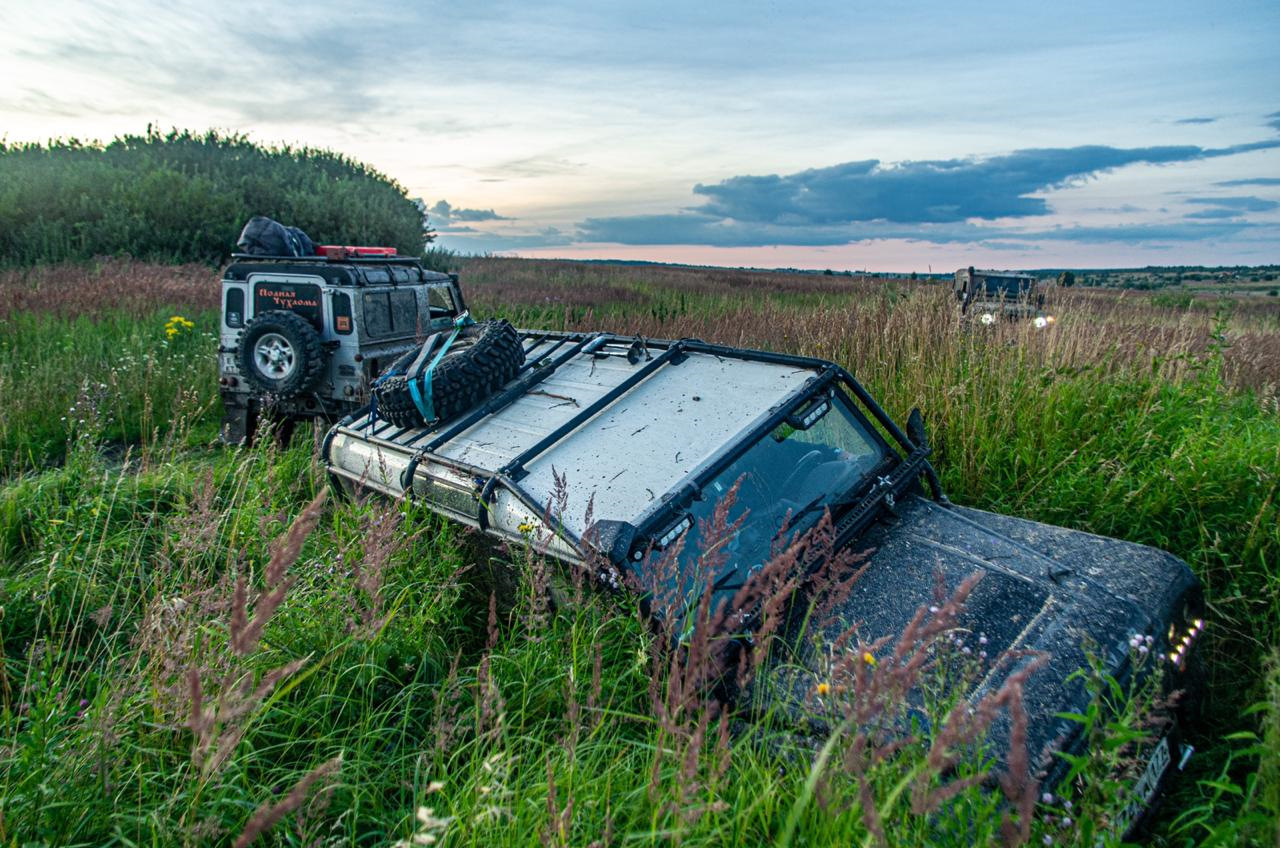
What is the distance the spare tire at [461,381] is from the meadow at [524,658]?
25.9 inches

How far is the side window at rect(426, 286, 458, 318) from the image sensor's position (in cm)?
797

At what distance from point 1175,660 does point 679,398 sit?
2452 mm

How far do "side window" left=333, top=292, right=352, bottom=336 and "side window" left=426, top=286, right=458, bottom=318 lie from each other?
3.86 feet

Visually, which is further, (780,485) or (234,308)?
(234,308)

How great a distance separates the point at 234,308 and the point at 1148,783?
7.62 meters

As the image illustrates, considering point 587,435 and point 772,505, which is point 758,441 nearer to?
point 772,505

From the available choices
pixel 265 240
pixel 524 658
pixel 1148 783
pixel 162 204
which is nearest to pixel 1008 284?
pixel 265 240

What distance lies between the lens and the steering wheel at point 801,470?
139 inches

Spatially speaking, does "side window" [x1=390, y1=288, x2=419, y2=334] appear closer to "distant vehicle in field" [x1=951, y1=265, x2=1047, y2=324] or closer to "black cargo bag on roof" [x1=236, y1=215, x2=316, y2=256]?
"black cargo bag on roof" [x1=236, y1=215, x2=316, y2=256]

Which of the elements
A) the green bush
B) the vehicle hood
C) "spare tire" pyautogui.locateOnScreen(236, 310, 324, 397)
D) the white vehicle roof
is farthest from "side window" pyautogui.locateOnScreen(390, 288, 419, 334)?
the green bush

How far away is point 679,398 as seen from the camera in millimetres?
4125

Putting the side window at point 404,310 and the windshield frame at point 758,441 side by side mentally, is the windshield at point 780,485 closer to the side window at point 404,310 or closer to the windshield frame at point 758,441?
the windshield frame at point 758,441

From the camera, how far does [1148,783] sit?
252 centimetres

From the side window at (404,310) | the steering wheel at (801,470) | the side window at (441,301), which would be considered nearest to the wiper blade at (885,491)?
the steering wheel at (801,470)
